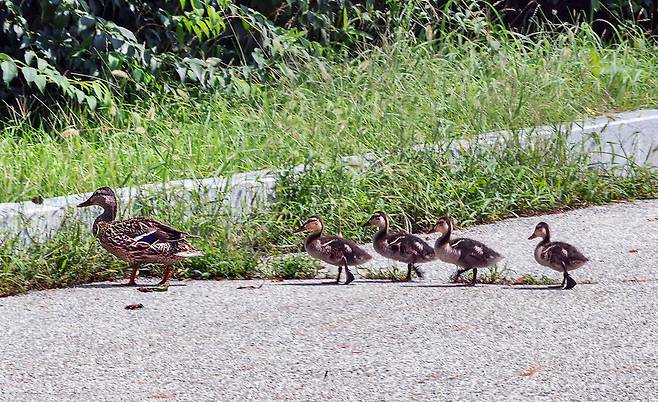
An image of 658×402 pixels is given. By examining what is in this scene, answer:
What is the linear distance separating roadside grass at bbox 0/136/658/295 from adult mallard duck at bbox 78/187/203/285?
0.32m

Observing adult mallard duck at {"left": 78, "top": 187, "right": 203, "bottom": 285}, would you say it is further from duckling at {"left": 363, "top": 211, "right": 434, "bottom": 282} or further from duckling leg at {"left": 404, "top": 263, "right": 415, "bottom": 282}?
duckling leg at {"left": 404, "top": 263, "right": 415, "bottom": 282}

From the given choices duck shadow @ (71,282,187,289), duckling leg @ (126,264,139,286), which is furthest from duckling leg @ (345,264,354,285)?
duckling leg @ (126,264,139,286)

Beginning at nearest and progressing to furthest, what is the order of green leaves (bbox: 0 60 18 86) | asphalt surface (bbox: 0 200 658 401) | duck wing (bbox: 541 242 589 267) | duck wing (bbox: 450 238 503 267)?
asphalt surface (bbox: 0 200 658 401) < duck wing (bbox: 541 242 589 267) < duck wing (bbox: 450 238 503 267) < green leaves (bbox: 0 60 18 86)

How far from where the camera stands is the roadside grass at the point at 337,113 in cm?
898

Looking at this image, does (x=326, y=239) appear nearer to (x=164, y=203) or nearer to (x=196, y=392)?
(x=164, y=203)

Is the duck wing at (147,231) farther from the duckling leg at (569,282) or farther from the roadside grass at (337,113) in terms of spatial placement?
the duckling leg at (569,282)

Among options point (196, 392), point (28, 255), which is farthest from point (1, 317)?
point (196, 392)

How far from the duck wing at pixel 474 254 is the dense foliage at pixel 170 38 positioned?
3.62m

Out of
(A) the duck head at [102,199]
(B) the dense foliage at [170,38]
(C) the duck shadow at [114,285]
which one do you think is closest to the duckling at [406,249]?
(C) the duck shadow at [114,285]

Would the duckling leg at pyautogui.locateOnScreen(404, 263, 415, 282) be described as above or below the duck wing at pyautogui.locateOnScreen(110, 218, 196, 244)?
below

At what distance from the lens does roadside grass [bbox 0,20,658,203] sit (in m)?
8.98

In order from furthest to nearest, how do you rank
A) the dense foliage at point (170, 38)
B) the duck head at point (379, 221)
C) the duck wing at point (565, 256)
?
the dense foliage at point (170, 38), the duck head at point (379, 221), the duck wing at point (565, 256)

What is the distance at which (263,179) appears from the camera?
881 cm

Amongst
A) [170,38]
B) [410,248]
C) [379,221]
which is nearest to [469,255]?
[410,248]
